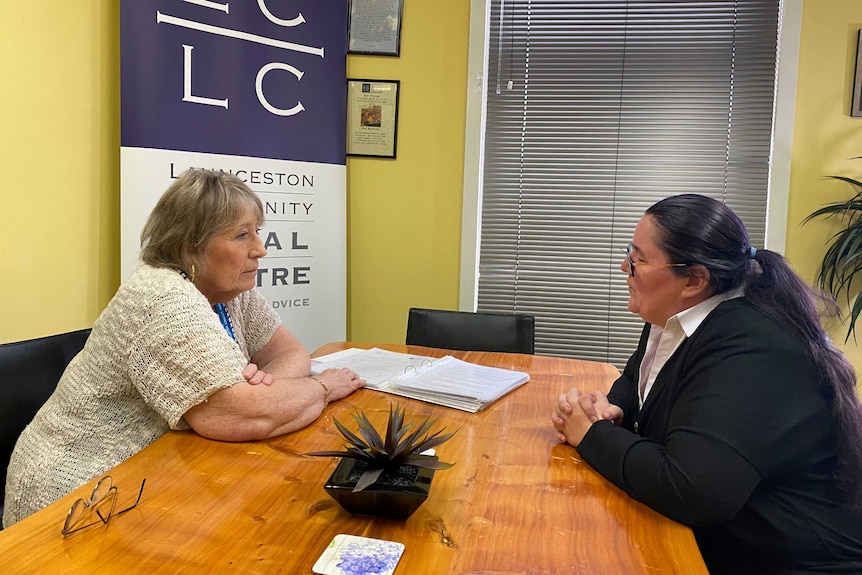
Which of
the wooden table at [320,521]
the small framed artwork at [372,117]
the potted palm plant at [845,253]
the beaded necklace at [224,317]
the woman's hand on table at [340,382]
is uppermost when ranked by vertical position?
the small framed artwork at [372,117]

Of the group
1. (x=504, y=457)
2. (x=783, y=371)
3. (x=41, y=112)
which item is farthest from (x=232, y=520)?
(x=41, y=112)

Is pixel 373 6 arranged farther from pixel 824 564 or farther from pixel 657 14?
pixel 824 564

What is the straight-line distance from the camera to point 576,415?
52.4 inches

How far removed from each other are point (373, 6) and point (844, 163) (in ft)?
7.71

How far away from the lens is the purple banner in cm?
255

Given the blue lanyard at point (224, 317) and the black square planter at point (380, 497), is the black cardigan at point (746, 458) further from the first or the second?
the blue lanyard at point (224, 317)

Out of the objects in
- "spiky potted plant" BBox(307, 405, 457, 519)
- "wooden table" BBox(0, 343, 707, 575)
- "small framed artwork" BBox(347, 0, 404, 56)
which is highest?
"small framed artwork" BBox(347, 0, 404, 56)

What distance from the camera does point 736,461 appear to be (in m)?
1.05

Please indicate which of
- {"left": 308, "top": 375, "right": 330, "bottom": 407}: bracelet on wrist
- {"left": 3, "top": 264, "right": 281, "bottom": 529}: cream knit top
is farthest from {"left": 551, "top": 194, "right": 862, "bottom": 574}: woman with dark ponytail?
{"left": 3, "top": 264, "right": 281, "bottom": 529}: cream knit top

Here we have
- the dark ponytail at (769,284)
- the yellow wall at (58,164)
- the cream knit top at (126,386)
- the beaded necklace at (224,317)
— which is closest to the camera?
the dark ponytail at (769,284)

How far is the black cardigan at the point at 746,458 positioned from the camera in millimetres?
1050

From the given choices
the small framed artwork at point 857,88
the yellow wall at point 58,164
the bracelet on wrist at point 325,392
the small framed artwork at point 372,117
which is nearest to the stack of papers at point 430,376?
the bracelet on wrist at point 325,392

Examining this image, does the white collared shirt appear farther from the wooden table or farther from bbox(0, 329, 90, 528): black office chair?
bbox(0, 329, 90, 528): black office chair

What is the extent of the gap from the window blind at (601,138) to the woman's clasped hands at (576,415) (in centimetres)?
189
